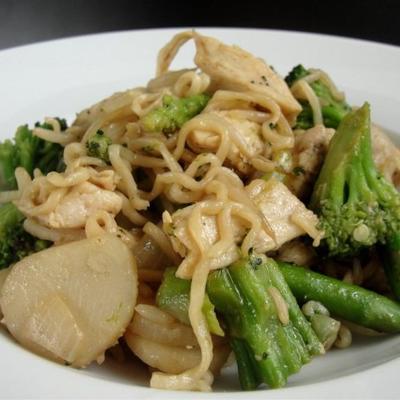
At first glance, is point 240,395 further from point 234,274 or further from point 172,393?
point 234,274

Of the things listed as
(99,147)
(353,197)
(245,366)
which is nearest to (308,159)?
(353,197)

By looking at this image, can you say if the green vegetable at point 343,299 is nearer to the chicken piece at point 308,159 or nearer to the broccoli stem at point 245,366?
the broccoli stem at point 245,366

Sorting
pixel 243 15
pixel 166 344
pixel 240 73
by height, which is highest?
pixel 240 73

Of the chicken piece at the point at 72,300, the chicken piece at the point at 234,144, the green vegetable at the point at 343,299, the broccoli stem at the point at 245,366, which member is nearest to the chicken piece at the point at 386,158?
the chicken piece at the point at 234,144

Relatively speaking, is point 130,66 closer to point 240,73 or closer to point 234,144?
point 240,73

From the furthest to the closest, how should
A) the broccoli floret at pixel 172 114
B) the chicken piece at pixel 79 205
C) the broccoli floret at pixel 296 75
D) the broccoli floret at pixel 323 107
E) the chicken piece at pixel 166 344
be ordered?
the broccoli floret at pixel 296 75, the broccoli floret at pixel 323 107, the broccoli floret at pixel 172 114, the chicken piece at pixel 79 205, the chicken piece at pixel 166 344
